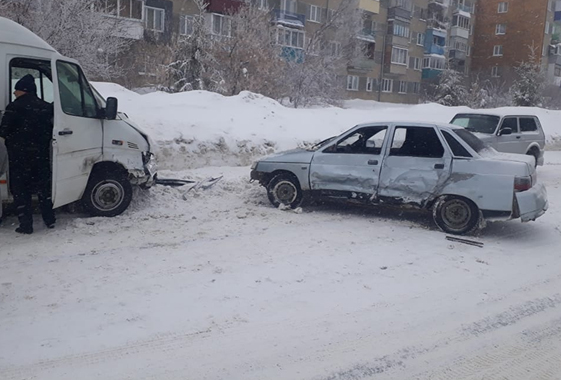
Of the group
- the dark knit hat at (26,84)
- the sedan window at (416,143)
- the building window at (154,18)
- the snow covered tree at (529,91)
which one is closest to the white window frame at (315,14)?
the building window at (154,18)

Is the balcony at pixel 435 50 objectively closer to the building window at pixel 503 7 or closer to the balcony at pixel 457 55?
the balcony at pixel 457 55

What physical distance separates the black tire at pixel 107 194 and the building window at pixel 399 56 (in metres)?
44.0

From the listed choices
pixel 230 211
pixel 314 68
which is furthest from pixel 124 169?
pixel 314 68

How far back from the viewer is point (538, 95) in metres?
39.0

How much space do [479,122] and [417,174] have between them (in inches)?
292

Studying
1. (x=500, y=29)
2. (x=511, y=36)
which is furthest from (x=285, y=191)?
(x=500, y=29)

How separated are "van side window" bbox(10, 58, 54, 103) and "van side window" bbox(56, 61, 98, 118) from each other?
0.19m

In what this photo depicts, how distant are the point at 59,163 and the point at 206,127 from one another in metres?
6.79

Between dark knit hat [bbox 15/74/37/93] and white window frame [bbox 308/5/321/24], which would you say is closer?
dark knit hat [bbox 15/74/37/93]

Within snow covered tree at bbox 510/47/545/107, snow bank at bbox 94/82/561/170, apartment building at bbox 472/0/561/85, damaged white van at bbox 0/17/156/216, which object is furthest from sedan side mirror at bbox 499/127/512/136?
apartment building at bbox 472/0/561/85

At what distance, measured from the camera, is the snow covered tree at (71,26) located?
1675 cm

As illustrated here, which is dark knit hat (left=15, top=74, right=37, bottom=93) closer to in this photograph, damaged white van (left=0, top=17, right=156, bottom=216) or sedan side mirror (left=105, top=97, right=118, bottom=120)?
damaged white van (left=0, top=17, right=156, bottom=216)

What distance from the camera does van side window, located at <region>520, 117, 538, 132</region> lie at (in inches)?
586

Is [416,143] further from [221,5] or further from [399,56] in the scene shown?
[399,56]
